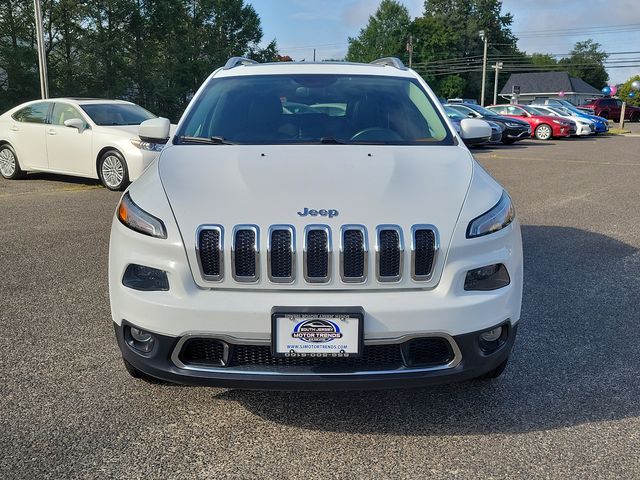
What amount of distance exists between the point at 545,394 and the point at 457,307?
1004mm

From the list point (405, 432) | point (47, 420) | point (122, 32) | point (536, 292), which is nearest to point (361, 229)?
point (405, 432)

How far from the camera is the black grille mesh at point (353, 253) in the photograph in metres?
2.52

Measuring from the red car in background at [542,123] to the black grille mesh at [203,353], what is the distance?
24.5 meters

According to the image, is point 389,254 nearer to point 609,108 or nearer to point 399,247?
point 399,247

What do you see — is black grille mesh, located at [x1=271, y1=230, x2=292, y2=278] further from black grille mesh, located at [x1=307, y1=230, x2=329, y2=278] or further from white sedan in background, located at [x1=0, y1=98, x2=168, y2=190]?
white sedan in background, located at [x1=0, y1=98, x2=168, y2=190]

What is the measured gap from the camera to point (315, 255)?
2.52 meters

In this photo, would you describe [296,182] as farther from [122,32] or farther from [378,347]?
[122,32]

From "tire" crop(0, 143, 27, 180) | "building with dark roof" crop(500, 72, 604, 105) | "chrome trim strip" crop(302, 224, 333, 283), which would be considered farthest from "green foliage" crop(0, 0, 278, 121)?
"building with dark roof" crop(500, 72, 604, 105)

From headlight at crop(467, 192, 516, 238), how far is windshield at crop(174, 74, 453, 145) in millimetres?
796

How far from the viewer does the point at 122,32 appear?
3753 cm

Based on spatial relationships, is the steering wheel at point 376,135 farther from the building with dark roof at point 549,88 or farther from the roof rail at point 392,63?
the building with dark roof at point 549,88

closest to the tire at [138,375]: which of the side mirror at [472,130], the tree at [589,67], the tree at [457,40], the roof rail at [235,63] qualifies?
the roof rail at [235,63]

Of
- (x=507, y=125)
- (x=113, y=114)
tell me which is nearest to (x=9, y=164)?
(x=113, y=114)

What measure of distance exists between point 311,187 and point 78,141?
847cm
